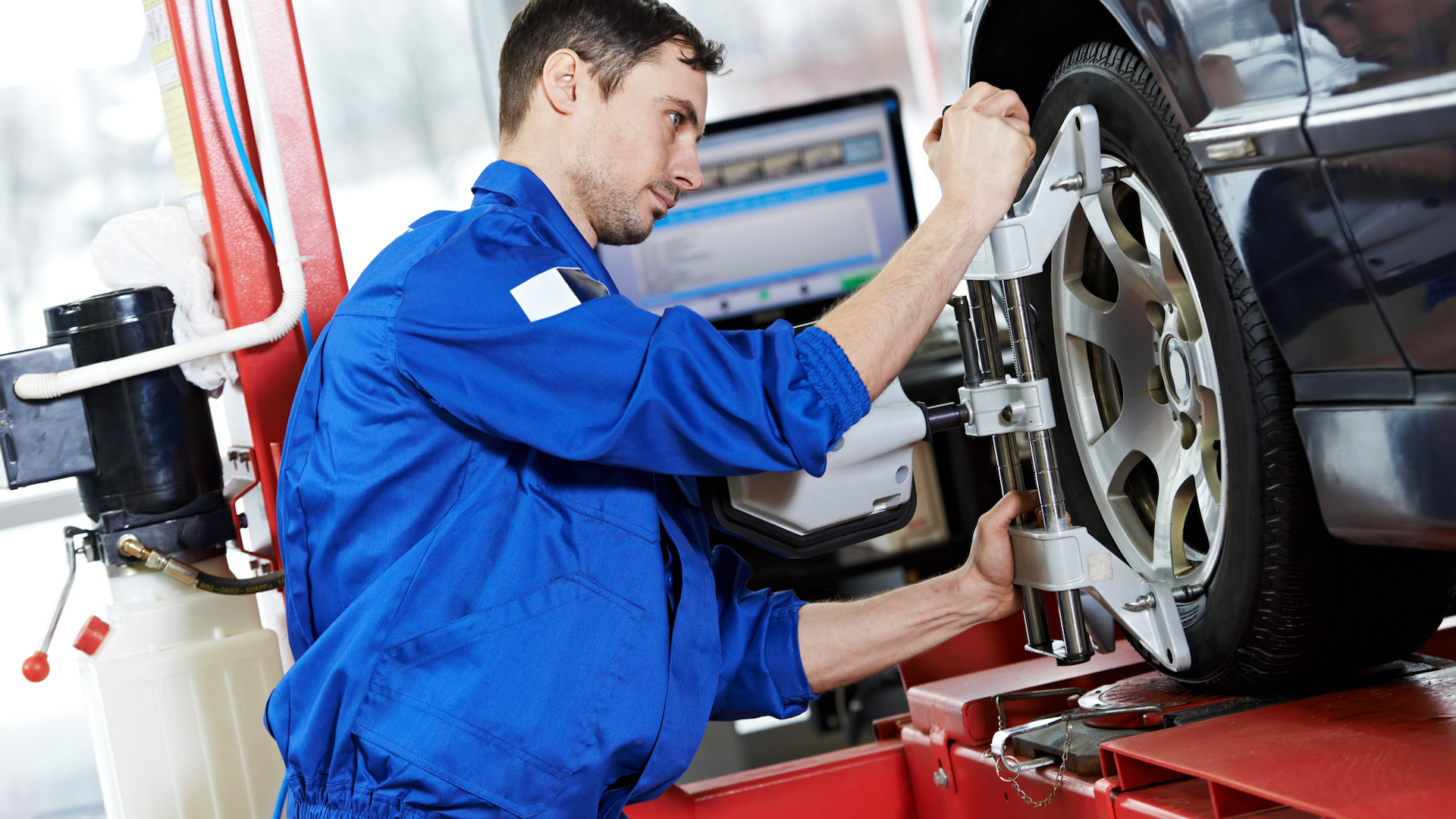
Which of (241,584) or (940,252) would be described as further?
(241,584)

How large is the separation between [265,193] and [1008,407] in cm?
121

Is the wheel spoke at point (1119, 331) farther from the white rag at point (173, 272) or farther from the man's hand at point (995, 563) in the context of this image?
the white rag at point (173, 272)

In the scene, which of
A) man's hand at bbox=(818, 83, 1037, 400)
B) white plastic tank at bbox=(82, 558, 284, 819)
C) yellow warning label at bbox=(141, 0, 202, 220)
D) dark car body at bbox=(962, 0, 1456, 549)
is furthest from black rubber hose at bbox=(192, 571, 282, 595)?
dark car body at bbox=(962, 0, 1456, 549)

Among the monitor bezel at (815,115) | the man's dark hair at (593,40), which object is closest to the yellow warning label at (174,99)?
the man's dark hair at (593,40)

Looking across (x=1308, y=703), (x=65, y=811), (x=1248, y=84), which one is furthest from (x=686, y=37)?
(x=65, y=811)

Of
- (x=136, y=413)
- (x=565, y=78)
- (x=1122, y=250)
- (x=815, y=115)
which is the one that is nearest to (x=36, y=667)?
(x=136, y=413)

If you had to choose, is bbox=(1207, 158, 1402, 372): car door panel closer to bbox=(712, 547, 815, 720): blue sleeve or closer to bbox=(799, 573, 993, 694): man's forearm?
bbox=(799, 573, 993, 694): man's forearm

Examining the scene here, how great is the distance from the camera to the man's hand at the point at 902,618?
1.49 metres

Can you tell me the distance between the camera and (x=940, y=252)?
1.25 metres

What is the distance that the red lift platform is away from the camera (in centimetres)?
103

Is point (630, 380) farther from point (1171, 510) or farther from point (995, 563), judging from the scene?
point (1171, 510)

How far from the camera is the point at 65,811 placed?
12.6ft

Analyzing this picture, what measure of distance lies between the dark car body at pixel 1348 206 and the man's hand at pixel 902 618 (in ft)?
1.55

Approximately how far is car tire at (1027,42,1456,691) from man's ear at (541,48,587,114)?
0.62 metres
